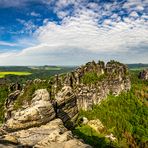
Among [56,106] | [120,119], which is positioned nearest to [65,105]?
[56,106]

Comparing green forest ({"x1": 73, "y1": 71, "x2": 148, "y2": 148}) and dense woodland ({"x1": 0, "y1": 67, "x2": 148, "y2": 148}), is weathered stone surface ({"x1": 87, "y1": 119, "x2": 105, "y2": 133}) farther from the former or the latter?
green forest ({"x1": 73, "y1": 71, "x2": 148, "y2": 148})

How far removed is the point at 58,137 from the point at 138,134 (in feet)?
367

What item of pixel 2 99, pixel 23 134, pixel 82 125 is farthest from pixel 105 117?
pixel 23 134

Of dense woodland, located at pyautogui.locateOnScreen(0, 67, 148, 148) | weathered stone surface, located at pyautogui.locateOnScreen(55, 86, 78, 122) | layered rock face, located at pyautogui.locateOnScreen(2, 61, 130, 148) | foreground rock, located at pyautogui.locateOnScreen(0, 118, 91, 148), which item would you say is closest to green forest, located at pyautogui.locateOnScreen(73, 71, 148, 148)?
dense woodland, located at pyautogui.locateOnScreen(0, 67, 148, 148)

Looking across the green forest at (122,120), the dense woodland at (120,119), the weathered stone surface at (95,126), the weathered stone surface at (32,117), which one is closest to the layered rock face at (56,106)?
the weathered stone surface at (32,117)

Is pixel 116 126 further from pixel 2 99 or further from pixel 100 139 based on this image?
pixel 2 99

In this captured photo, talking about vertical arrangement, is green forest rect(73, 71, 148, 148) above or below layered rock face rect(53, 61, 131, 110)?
below

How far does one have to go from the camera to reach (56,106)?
115250 mm

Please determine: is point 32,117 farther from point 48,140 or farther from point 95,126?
point 95,126

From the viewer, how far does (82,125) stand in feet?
434

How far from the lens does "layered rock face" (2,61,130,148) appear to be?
58062 mm

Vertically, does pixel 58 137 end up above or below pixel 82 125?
above

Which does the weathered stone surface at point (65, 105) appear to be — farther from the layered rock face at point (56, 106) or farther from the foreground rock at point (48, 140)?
the foreground rock at point (48, 140)

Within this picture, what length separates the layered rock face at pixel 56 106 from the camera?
5806cm
